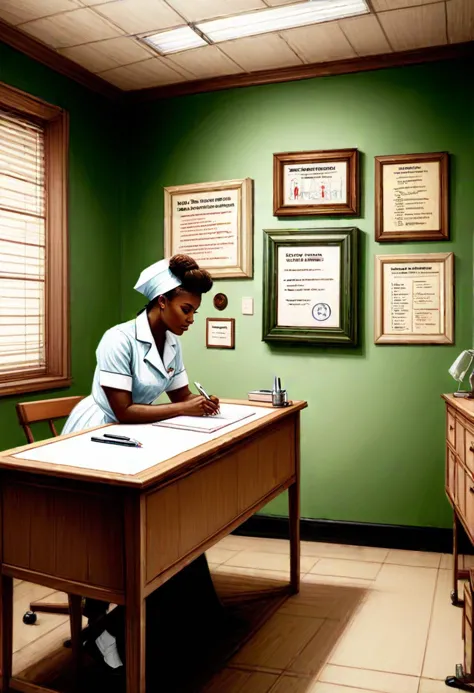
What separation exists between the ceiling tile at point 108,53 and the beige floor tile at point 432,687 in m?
3.30

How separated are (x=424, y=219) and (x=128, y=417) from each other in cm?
213

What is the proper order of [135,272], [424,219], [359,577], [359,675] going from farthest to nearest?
1. [135,272]
2. [424,219]
3. [359,577]
4. [359,675]

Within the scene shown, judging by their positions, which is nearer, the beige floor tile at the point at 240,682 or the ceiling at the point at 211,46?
the beige floor tile at the point at 240,682

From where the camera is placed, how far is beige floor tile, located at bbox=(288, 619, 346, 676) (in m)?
2.48

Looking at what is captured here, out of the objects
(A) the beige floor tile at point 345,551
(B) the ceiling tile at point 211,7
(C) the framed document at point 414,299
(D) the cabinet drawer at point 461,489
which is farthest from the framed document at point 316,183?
(A) the beige floor tile at point 345,551

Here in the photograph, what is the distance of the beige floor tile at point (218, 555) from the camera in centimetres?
367

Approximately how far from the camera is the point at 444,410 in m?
3.73

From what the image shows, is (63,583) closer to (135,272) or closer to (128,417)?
(128,417)

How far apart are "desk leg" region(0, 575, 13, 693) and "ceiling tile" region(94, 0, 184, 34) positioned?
2.58 metres

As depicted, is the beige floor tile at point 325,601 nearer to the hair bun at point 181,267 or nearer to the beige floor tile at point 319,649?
the beige floor tile at point 319,649

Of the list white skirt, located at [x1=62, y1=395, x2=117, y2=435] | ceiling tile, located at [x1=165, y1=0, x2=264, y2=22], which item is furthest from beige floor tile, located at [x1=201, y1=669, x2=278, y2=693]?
ceiling tile, located at [x1=165, y1=0, x2=264, y2=22]

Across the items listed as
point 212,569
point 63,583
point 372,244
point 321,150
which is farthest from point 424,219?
point 63,583

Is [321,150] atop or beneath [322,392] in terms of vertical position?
atop

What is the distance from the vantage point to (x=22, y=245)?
370 centimetres
